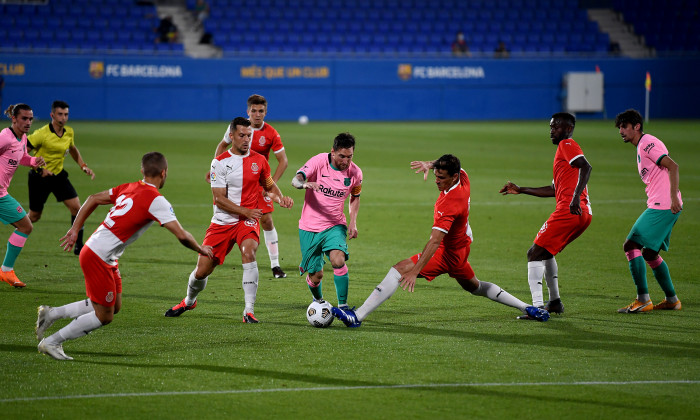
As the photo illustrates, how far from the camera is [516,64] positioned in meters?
47.1

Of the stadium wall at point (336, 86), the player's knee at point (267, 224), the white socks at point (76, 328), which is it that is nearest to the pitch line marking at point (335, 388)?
the white socks at point (76, 328)

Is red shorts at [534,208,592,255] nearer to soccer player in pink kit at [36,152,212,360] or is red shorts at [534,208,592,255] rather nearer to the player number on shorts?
soccer player in pink kit at [36,152,212,360]

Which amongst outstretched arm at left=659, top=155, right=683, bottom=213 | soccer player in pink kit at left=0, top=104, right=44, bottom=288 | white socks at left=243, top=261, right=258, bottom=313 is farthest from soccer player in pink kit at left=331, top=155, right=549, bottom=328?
soccer player in pink kit at left=0, top=104, right=44, bottom=288

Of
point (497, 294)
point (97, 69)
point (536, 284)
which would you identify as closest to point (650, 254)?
point (536, 284)

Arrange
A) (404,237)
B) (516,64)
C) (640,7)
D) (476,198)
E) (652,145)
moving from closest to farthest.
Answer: (652,145) → (404,237) → (476,198) → (516,64) → (640,7)

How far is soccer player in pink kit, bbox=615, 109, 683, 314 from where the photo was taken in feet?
27.5

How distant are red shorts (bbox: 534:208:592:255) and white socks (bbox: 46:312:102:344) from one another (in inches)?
163

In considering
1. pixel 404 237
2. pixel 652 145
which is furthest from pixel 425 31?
pixel 652 145

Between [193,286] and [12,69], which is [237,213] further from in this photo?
[12,69]

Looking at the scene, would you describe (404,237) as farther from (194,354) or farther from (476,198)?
(194,354)

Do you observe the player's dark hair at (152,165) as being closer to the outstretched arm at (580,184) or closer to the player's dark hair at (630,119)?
the outstretched arm at (580,184)

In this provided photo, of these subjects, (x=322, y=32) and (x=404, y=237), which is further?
(x=322, y=32)

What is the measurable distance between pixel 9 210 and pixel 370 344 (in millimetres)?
5101

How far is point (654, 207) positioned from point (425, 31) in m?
41.8
